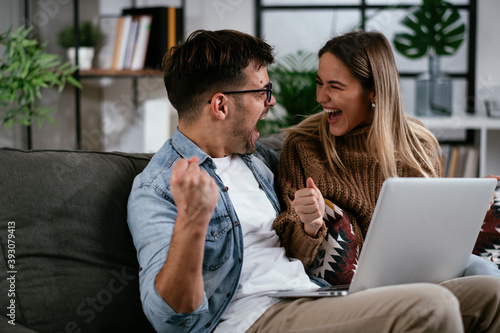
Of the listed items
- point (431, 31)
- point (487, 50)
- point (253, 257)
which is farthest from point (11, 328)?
point (487, 50)

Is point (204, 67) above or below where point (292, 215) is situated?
above

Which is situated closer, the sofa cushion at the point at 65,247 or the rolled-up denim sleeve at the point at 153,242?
the rolled-up denim sleeve at the point at 153,242

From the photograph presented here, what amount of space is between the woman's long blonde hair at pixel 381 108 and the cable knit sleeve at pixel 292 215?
0.28 feet

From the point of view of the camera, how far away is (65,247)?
137 centimetres

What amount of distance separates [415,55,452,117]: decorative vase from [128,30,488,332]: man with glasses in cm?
179

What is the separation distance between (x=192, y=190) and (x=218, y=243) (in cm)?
32

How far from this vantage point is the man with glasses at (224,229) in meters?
1.12

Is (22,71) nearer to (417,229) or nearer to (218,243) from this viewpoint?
(218,243)

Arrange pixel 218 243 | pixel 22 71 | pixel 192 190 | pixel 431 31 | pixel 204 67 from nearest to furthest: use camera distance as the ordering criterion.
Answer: pixel 192 190 < pixel 218 243 < pixel 204 67 < pixel 22 71 < pixel 431 31

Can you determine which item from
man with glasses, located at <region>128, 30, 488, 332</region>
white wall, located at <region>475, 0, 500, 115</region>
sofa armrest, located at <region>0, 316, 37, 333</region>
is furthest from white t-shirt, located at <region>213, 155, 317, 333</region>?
white wall, located at <region>475, 0, 500, 115</region>

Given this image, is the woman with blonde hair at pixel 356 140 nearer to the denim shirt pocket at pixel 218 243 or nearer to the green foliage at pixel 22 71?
the denim shirt pocket at pixel 218 243

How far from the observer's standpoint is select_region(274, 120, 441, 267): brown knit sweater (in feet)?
5.38

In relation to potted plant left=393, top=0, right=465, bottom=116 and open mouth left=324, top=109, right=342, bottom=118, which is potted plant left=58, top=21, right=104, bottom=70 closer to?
potted plant left=393, top=0, right=465, bottom=116

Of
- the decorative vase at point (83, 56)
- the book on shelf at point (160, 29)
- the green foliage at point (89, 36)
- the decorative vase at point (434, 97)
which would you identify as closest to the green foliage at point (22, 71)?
the decorative vase at point (83, 56)
